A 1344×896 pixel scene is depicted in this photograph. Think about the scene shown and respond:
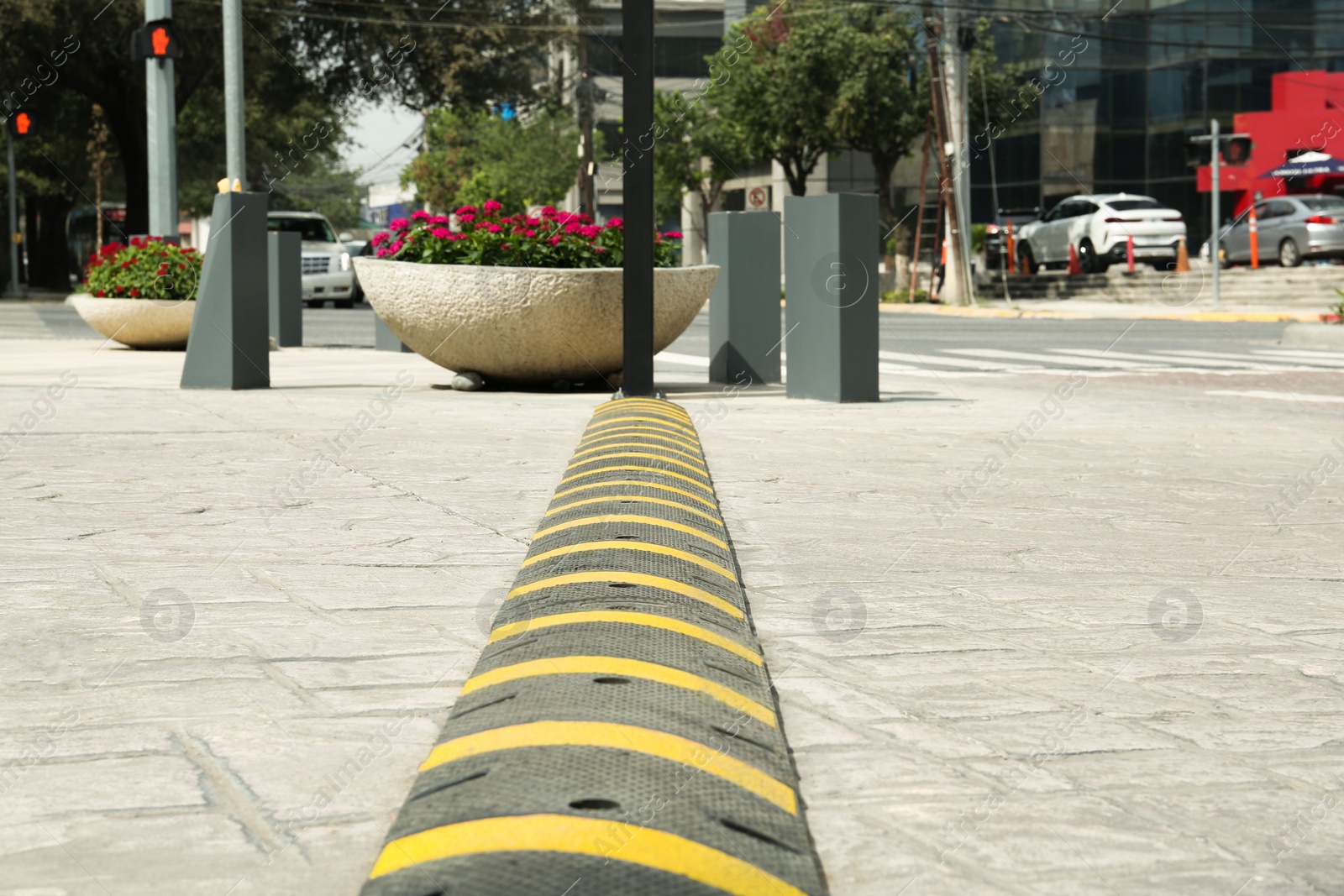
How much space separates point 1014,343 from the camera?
17.7 meters

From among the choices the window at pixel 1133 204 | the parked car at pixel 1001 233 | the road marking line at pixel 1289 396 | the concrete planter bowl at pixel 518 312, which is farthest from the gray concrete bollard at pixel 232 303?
the parked car at pixel 1001 233

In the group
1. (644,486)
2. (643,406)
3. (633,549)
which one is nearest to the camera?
(633,549)

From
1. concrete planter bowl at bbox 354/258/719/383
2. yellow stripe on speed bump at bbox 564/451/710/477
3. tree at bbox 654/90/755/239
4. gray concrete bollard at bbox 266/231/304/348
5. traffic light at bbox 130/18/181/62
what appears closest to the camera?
yellow stripe on speed bump at bbox 564/451/710/477

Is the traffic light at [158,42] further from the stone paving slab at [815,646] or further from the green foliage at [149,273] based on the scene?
the stone paving slab at [815,646]

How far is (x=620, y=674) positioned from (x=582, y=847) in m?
0.81

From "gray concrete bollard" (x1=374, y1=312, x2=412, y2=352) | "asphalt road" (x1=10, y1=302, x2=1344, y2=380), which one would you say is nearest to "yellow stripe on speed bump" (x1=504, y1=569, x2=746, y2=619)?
"asphalt road" (x1=10, y1=302, x2=1344, y2=380)

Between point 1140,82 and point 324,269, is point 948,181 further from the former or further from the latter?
point 1140,82

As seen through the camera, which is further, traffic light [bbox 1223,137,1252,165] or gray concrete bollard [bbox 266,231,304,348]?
traffic light [bbox 1223,137,1252,165]

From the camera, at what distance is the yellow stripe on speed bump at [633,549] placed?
158 inches

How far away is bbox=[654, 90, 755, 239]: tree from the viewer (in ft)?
145

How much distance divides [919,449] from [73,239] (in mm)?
58808

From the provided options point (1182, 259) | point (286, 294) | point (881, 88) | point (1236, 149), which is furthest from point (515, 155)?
point (286, 294)

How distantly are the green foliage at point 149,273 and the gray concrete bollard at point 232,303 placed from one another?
5277 mm

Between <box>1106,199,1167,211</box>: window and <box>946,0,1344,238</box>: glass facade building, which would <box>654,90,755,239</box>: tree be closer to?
<box>946,0,1344,238</box>: glass facade building
